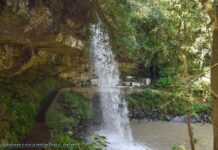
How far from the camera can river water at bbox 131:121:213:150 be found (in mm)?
10061

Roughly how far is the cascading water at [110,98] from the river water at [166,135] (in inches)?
15.4

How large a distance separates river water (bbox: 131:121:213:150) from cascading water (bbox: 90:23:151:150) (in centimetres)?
39

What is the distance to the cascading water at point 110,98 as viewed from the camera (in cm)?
998

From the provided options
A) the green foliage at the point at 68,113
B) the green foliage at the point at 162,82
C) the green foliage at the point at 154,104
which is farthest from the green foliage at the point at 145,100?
the green foliage at the point at 68,113

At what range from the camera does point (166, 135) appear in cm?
1162

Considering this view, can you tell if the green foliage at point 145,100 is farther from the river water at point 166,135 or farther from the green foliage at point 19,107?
the green foliage at point 19,107

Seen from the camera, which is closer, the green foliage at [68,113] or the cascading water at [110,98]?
the cascading water at [110,98]

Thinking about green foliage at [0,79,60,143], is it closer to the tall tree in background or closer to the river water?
the river water

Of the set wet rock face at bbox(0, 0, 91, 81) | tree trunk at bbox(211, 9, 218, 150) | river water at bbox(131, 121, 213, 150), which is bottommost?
river water at bbox(131, 121, 213, 150)

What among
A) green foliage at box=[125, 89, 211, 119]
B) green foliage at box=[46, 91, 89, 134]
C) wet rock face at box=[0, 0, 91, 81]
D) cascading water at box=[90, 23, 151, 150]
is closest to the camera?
wet rock face at box=[0, 0, 91, 81]

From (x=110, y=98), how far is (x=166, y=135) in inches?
124

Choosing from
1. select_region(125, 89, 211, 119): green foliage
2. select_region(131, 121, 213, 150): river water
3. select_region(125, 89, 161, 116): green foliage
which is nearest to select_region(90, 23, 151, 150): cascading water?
select_region(131, 121, 213, 150): river water

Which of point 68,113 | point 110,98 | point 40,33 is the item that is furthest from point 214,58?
point 110,98

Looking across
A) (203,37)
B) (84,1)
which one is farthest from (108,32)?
(203,37)
